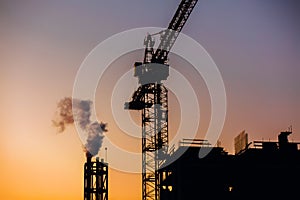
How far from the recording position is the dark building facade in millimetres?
66812

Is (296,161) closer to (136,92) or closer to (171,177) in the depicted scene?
(171,177)

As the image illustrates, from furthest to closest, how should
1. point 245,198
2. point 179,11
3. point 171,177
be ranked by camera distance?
point 179,11 < point 171,177 < point 245,198

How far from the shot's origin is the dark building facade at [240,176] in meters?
66.8

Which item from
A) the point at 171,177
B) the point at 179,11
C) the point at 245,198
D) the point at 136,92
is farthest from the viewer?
the point at 136,92

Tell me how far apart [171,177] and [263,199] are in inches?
440

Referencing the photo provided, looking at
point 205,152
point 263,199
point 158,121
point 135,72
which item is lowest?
point 263,199

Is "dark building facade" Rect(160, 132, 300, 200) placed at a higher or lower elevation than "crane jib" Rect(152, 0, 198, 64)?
lower

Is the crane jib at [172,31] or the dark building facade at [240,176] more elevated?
the crane jib at [172,31]

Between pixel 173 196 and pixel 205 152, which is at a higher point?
pixel 205 152

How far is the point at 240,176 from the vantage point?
67.3 meters

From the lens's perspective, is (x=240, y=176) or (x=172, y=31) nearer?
(x=240, y=176)

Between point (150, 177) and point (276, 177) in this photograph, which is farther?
point (150, 177)

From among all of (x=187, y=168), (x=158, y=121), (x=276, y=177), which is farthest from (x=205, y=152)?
(x=158, y=121)

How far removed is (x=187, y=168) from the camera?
220 ft
